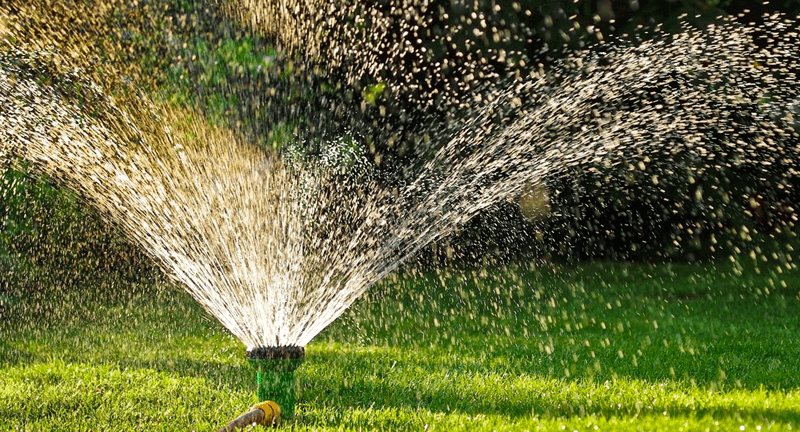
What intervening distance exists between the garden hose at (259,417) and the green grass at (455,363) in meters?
0.14

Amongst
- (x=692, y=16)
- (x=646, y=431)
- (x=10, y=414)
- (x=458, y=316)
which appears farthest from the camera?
(x=692, y=16)

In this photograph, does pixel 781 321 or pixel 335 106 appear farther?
pixel 335 106

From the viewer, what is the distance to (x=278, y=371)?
3.73m

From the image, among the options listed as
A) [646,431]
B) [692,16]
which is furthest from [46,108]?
[692,16]

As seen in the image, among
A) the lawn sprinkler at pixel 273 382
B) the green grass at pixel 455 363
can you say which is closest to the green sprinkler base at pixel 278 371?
the lawn sprinkler at pixel 273 382

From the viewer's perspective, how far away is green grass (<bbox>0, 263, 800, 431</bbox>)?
404cm

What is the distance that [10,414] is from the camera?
417 cm

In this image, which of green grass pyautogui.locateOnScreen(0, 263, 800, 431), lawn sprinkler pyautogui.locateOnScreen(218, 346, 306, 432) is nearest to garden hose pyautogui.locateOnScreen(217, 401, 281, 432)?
lawn sprinkler pyautogui.locateOnScreen(218, 346, 306, 432)

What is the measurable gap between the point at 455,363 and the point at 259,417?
2.22 meters

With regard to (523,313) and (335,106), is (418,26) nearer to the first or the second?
(335,106)

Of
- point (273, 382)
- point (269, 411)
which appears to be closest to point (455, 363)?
point (273, 382)

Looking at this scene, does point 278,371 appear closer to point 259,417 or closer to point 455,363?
point 259,417

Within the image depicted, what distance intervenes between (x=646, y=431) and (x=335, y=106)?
7535 millimetres

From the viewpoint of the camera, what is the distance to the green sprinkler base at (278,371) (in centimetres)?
363
